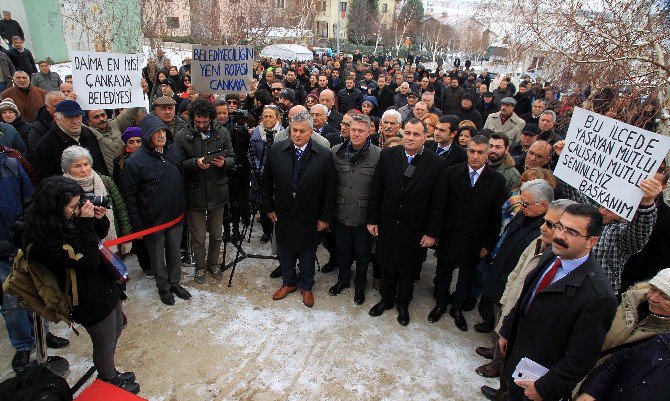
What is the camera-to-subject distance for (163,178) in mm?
4438

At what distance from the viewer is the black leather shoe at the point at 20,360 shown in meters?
3.74

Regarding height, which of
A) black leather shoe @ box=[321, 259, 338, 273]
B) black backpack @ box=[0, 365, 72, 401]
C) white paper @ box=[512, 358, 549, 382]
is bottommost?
black leather shoe @ box=[321, 259, 338, 273]

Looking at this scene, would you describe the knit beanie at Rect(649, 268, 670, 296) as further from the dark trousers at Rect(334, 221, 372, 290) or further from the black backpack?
the black backpack

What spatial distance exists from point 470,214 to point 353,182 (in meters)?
1.37

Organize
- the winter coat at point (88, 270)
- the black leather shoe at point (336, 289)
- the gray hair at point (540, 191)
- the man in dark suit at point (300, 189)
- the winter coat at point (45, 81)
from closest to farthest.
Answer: the winter coat at point (88, 270), the gray hair at point (540, 191), the man in dark suit at point (300, 189), the black leather shoe at point (336, 289), the winter coat at point (45, 81)

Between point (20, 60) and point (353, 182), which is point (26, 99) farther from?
point (353, 182)

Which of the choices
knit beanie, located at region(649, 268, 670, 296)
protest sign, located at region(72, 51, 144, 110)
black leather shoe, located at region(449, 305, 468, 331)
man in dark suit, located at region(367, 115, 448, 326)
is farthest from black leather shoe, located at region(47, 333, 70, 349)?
knit beanie, located at region(649, 268, 670, 296)

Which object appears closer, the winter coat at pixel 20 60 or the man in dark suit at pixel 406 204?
the man in dark suit at pixel 406 204

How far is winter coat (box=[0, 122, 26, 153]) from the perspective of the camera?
4.87 m

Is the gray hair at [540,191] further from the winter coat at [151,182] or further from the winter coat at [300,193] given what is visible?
the winter coat at [151,182]

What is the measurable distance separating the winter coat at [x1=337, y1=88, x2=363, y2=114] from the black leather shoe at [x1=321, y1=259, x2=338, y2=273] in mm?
6738

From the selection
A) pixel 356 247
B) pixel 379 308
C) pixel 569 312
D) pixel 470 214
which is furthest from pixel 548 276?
pixel 356 247

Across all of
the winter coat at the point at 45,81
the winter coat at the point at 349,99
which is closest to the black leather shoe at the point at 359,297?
the winter coat at the point at 349,99

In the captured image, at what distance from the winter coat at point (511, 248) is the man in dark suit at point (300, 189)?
6.30 ft
